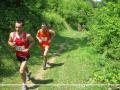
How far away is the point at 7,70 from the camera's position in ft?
41.9

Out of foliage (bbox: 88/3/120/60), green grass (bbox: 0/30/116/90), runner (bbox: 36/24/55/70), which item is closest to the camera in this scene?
green grass (bbox: 0/30/116/90)

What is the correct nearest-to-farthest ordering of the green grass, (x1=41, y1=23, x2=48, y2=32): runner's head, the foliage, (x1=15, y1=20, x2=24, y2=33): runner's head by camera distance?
(x1=15, y1=20, x2=24, y2=33): runner's head, the green grass, (x1=41, y1=23, x2=48, y2=32): runner's head, the foliage

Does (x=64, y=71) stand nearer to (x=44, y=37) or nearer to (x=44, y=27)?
(x=44, y=37)

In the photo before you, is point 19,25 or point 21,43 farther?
point 21,43

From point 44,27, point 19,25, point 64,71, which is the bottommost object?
point 64,71

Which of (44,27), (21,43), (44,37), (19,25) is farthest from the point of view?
(44,37)

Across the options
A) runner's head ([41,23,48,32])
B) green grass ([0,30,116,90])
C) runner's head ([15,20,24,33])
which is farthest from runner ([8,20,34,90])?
runner's head ([41,23,48,32])

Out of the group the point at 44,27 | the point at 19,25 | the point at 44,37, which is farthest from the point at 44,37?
the point at 19,25

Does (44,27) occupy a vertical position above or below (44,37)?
above

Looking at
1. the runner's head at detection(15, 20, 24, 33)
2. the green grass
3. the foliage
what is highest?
the runner's head at detection(15, 20, 24, 33)

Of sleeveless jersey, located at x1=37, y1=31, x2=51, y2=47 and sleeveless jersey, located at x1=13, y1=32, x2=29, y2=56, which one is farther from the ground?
sleeveless jersey, located at x1=13, y1=32, x2=29, y2=56

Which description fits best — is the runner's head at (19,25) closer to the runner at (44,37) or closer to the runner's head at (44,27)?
the runner's head at (44,27)

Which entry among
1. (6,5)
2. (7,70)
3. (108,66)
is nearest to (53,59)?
(7,70)

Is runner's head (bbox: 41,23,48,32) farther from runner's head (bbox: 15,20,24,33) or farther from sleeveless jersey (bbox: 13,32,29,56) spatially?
runner's head (bbox: 15,20,24,33)
